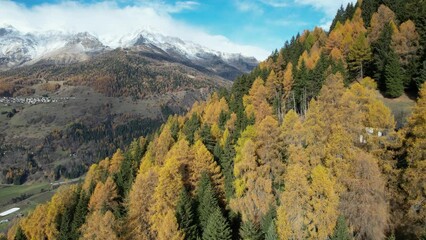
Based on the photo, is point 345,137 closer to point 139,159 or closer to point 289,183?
point 289,183

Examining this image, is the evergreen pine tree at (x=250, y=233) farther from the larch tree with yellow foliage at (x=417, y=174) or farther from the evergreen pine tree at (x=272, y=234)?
the larch tree with yellow foliage at (x=417, y=174)

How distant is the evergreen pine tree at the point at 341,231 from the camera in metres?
44.3

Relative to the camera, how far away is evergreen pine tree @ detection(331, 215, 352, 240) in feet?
145

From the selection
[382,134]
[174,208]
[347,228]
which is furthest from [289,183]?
[174,208]

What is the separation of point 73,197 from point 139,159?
894 inches

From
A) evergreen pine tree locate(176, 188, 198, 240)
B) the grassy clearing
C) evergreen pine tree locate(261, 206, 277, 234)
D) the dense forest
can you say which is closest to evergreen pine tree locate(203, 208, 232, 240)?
the dense forest

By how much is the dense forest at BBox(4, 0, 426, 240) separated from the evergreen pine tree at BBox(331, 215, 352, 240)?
0.40 ft

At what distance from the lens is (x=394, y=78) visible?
267ft

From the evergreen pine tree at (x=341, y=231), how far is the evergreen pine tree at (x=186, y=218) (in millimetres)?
25995

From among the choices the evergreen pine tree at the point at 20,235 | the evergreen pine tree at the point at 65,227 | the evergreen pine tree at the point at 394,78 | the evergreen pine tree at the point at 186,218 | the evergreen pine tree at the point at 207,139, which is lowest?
the evergreen pine tree at the point at 20,235

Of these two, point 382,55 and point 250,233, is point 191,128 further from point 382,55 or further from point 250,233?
point 250,233

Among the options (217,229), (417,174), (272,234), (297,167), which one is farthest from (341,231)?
(217,229)

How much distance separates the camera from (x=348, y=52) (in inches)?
4033

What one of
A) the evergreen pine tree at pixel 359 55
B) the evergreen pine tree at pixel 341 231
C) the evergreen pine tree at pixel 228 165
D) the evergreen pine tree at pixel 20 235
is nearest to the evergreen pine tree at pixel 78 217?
the evergreen pine tree at pixel 20 235
